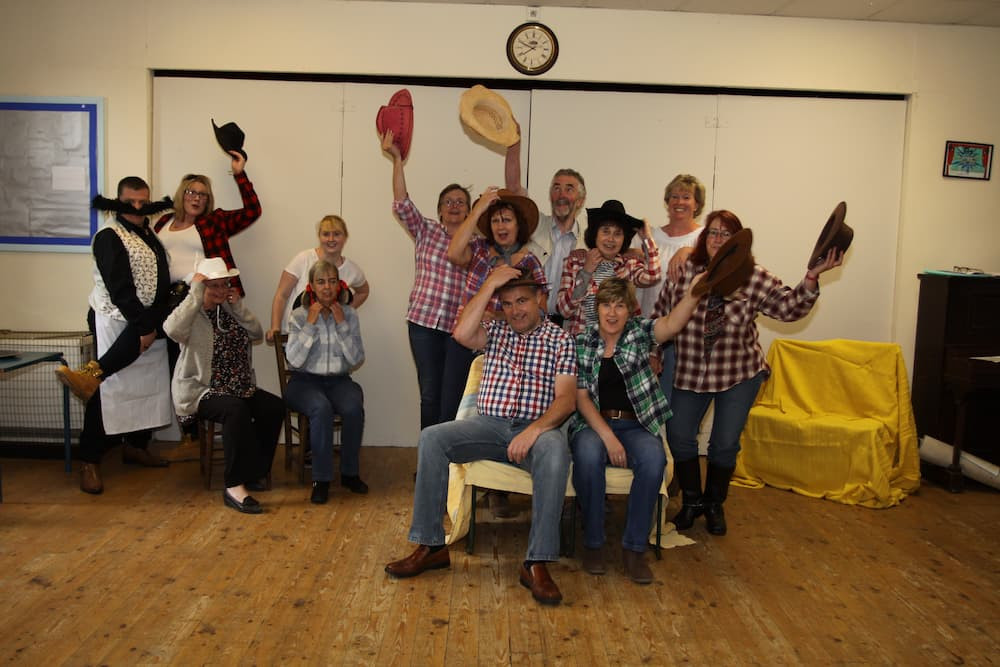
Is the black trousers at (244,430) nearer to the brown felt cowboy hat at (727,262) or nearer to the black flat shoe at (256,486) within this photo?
the black flat shoe at (256,486)

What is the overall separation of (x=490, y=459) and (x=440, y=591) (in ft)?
1.75

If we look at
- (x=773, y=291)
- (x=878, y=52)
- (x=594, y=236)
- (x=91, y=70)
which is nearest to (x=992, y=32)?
(x=878, y=52)

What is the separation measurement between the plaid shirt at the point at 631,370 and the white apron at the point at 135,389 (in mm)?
2227

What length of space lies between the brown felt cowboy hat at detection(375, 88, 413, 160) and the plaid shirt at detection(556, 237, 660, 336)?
1.19 metres

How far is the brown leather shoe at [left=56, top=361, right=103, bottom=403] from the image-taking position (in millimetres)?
3797

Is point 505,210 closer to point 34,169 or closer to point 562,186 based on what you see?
point 562,186

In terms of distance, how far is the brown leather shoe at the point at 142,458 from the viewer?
14.9ft

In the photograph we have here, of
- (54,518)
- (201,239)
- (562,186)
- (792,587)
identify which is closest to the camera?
Result: (792,587)

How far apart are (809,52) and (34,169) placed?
15.0ft

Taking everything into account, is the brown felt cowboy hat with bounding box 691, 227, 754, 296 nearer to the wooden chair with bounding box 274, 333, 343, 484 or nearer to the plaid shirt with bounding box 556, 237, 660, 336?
the plaid shirt with bounding box 556, 237, 660, 336

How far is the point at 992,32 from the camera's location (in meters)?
5.08

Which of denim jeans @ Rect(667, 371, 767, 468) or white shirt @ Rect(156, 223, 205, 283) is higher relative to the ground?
white shirt @ Rect(156, 223, 205, 283)

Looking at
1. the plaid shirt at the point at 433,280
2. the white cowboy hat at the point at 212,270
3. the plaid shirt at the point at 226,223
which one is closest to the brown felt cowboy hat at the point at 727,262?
the plaid shirt at the point at 433,280

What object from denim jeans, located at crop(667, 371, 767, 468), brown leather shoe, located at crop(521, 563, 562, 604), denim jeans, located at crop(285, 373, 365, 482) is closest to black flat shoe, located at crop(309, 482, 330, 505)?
denim jeans, located at crop(285, 373, 365, 482)
